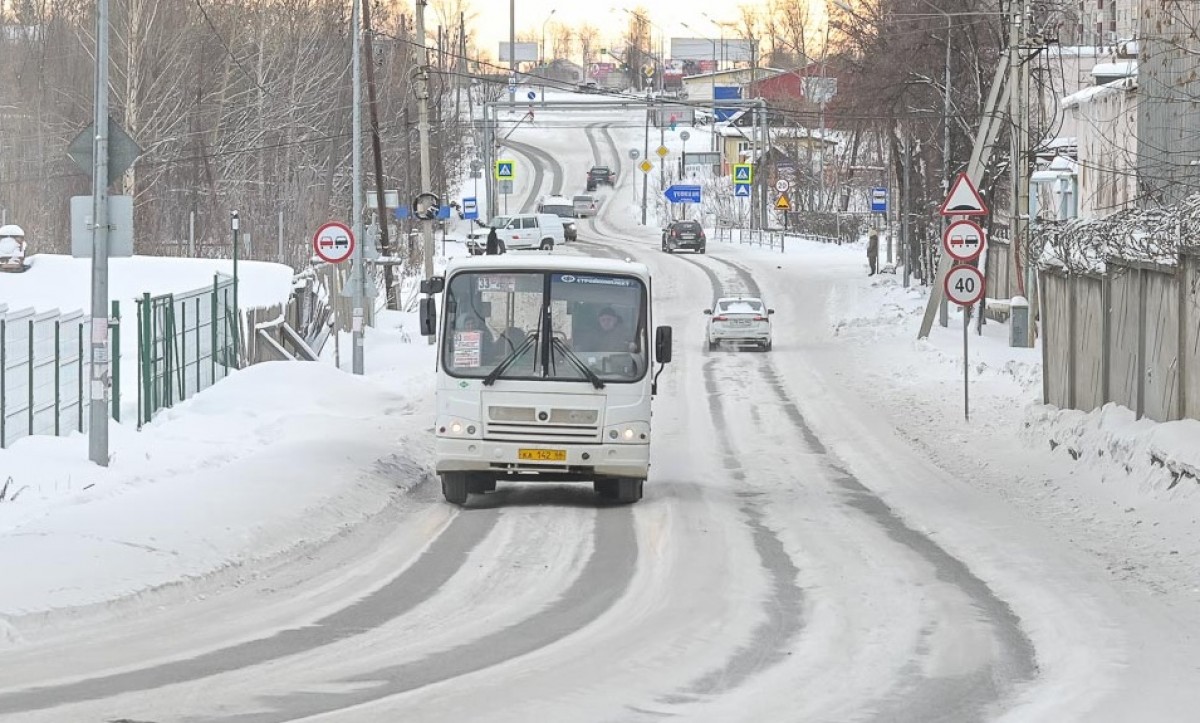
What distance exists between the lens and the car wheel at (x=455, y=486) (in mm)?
18328

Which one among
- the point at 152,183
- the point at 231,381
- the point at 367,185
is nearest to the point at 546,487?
the point at 231,381

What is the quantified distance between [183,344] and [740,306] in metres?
19.9

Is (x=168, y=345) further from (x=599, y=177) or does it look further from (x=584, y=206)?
(x=599, y=177)

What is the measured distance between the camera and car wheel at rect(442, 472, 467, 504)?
60.1 ft

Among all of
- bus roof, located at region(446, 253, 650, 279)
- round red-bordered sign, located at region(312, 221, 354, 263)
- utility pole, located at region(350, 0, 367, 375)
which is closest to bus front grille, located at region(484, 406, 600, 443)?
bus roof, located at region(446, 253, 650, 279)

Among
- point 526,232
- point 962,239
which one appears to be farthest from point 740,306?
point 526,232

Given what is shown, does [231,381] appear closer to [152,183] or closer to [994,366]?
[994,366]

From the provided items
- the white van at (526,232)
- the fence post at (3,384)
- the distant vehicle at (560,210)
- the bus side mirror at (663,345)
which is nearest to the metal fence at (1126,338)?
the bus side mirror at (663,345)

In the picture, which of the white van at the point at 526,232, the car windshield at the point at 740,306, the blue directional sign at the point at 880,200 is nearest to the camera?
the car windshield at the point at 740,306

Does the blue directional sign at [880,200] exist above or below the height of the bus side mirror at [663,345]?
above

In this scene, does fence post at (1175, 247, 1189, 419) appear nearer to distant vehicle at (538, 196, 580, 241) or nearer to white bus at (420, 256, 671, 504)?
white bus at (420, 256, 671, 504)

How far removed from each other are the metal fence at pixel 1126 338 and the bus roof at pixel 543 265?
5358mm

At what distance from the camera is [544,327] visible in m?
18.1

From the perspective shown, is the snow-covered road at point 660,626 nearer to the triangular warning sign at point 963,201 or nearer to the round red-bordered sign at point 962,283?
the round red-bordered sign at point 962,283
